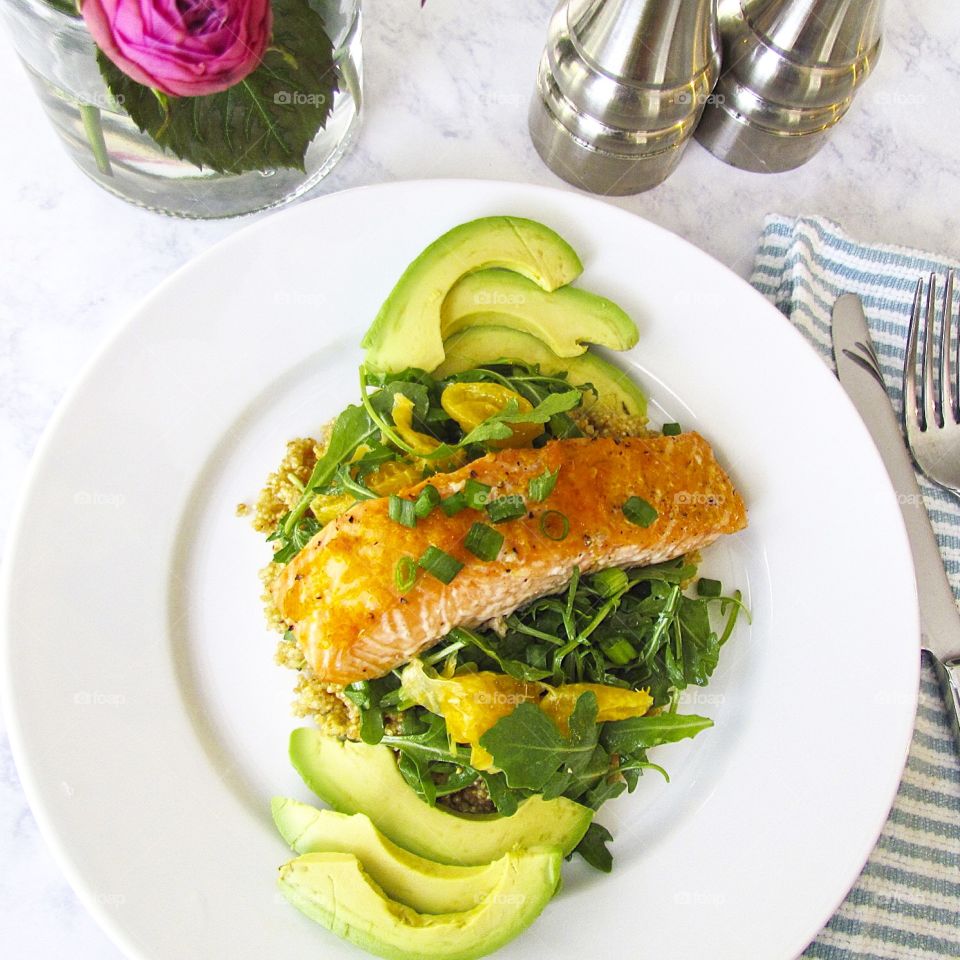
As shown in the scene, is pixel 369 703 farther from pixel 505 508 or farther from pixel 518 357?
pixel 518 357

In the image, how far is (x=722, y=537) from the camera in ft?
7.91

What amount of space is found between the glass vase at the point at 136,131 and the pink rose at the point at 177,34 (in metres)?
0.30

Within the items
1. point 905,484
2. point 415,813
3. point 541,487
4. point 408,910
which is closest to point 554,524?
point 541,487

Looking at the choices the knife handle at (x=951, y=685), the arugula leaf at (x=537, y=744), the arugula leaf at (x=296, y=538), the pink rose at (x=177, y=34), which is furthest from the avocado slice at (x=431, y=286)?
the knife handle at (x=951, y=685)

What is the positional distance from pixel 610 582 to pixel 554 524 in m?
→ 0.26

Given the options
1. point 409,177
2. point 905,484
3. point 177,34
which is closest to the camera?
point 177,34

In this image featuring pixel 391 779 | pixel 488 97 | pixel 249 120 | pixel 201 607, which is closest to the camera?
pixel 249 120

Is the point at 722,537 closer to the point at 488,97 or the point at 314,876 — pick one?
the point at 314,876

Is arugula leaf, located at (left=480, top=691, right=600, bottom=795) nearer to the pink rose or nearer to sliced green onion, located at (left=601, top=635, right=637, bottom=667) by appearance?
sliced green onion, located at (left=601, top=635, right=637, bottom=667)

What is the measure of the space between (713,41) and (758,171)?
1.88 feet

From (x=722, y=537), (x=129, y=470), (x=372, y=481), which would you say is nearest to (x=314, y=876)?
(x=372, y=481)

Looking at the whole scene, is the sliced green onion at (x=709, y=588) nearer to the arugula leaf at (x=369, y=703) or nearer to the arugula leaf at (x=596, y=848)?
the arugula leaf at (x=596, y=848)

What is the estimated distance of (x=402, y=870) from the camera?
2.03 m

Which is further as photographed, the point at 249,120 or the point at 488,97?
the point at 488,97
